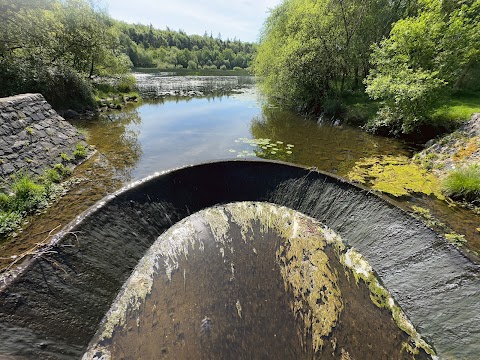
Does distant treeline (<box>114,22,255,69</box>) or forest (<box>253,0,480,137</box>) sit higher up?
forest (<box>253,0,480,137</box>)

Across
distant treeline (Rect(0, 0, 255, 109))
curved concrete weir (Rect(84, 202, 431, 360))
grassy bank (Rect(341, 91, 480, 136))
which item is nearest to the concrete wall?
curved concrete weir (Rect(84, 202, 431, 360))

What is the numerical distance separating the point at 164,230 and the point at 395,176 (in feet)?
28.3

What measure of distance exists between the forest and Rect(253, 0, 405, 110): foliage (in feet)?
0.23

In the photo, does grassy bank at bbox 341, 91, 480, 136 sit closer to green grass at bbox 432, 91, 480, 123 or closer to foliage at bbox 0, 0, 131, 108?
green grass at bbox 432, 91, 480, 123

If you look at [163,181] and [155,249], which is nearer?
[155,249]

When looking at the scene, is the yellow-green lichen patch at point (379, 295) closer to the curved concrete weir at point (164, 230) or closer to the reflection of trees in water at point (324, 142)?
the curved concrete weir at point (164, 230)

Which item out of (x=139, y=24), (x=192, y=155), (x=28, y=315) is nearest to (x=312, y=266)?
(x=28, y=315)

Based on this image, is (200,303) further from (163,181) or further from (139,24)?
(139,24)

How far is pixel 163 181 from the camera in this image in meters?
7.55

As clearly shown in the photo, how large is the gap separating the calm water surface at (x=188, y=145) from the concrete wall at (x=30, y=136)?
1240 mm

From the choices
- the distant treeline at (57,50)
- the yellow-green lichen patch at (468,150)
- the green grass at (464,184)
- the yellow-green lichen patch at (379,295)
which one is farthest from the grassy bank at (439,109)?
the distant treeline at (57,50)

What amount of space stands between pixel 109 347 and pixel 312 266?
441 centimetres

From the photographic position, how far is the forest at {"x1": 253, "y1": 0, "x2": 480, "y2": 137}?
11766mm

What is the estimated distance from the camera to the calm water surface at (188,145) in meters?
8.21
